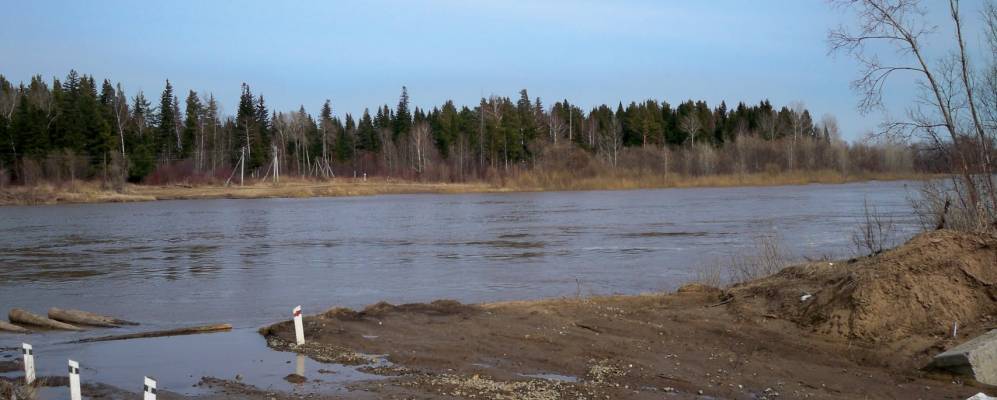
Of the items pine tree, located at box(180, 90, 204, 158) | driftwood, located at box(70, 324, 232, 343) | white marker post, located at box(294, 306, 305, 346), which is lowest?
driftwood, located at box(70, 324, 232, 343)

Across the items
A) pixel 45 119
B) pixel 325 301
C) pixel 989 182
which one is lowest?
pixel 325 301

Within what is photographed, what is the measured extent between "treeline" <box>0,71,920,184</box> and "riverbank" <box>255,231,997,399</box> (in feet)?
264

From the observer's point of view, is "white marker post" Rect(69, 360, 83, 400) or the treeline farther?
the treeline

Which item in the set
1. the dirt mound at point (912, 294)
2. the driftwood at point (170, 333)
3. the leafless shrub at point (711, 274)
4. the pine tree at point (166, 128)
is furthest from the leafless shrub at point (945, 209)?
the pine tree at point (166, 128)

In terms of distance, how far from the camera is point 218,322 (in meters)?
16.5

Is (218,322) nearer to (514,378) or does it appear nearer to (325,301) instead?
(325,301)

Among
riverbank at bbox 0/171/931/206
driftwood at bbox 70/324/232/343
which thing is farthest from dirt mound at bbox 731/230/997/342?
riverbank at bbox 0/171/931/206

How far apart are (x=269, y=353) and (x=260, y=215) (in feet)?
155

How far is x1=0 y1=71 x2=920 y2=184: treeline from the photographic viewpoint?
8738 centimetres

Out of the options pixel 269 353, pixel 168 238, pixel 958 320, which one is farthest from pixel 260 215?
pixel 958 320

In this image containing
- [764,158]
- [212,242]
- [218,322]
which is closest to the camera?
[218,322]

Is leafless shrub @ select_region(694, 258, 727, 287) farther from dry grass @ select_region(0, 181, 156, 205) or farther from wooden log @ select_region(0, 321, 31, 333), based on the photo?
dry grass @ select_region(0, 181, 156, 205)

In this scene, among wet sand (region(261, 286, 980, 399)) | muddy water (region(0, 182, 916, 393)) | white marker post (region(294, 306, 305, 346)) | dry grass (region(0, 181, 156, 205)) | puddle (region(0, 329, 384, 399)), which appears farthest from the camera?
dry grass (region(0, 181, 156, 205))

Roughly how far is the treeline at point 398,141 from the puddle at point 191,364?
7803cm
